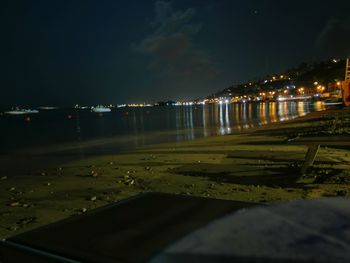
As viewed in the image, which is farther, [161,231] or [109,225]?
[109,225]

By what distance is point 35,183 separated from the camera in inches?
465

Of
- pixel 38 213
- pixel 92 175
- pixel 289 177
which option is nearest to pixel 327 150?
pixel 289 177

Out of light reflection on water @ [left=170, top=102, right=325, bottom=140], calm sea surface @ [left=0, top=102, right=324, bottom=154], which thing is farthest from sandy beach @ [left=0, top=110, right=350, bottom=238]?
light reflection on water @ [left=170, top=102, right=325, bottom=140]

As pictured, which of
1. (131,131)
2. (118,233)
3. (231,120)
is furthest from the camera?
(231,120)

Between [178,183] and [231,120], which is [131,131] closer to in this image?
[231,120]

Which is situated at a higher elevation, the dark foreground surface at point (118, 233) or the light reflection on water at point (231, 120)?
the dark foreground surface at point (118, 233)

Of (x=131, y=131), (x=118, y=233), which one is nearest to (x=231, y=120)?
(x=131, y=131)

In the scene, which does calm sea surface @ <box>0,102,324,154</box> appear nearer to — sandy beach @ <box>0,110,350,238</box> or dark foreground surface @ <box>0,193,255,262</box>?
sandy beach @ <box>0,110,350,238</box>

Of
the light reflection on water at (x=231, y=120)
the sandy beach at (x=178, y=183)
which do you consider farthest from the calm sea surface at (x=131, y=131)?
the sandy beach at (x=178, y=183)

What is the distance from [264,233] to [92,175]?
1117 cm

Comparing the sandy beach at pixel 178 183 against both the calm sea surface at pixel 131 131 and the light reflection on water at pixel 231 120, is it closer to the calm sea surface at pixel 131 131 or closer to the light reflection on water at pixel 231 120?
the calm sea surface at pixel 131 131

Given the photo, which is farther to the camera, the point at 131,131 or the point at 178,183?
the point at 131,131

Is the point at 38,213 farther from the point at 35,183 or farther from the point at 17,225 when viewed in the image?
the point at 35,183

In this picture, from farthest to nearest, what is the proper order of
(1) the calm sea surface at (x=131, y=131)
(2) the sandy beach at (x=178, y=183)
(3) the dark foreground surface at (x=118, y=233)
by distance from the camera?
(1) the calm sea surface at (x=131, y=131) < (2) the sandy beach at (x=178, y=183) < (3) the dark foreground surface at (x=118, y=233)
